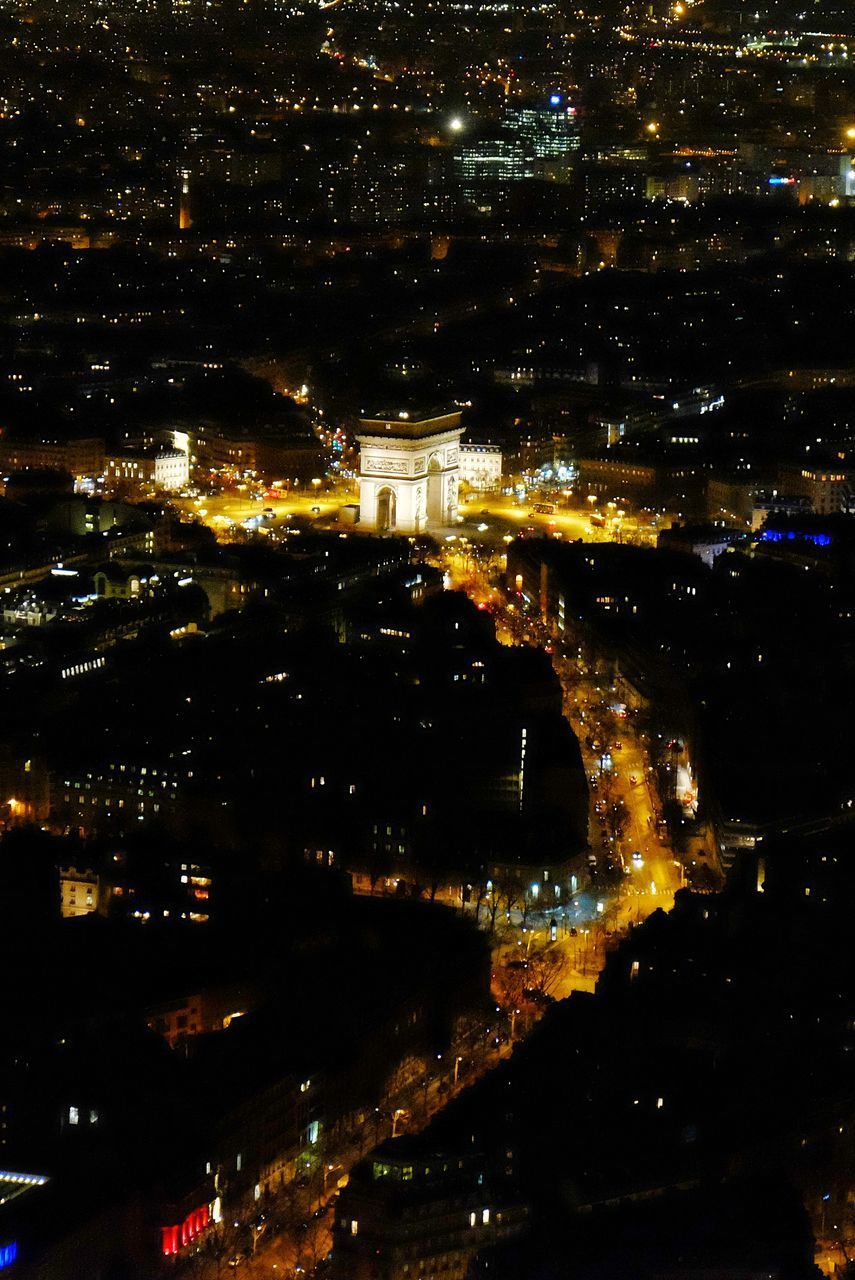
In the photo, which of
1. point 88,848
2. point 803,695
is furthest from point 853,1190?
point 803,695

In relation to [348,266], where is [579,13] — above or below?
above

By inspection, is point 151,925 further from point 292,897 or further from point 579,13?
point 579,13

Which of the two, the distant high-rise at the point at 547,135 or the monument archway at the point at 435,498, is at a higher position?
the distant high-rise at the point at 547,135

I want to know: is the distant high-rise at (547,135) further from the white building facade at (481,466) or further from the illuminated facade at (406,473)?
the illuminated facade at (406,473)

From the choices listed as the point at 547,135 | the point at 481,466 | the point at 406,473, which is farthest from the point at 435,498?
the point at 547,135

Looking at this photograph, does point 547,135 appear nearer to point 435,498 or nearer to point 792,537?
point 435,498

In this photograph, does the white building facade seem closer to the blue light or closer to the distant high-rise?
the blue light

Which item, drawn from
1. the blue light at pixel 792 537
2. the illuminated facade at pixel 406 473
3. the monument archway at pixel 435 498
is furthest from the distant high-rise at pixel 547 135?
the blue light at pixel 792 537

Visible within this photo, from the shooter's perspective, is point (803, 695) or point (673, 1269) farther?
point (803, 695)
